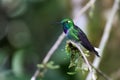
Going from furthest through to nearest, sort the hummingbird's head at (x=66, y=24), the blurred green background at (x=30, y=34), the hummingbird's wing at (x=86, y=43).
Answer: the blurred green background at (x=30, y=34), the hummingbird's head at (x=66, y=24), the hummingbird's wing at (x=86, y=43)

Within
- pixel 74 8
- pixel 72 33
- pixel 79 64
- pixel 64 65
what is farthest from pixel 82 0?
pixel 72 33

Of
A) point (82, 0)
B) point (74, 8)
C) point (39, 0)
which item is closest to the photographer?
point (82, 0)

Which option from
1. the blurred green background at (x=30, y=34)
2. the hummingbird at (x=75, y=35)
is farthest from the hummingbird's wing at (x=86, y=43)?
the blurred green background at (x=30, y=34)

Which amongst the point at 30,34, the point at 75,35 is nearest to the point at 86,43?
the point at 75,35

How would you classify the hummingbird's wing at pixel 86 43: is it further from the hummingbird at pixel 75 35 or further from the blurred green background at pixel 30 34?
the blurred green background at pixel 30 34

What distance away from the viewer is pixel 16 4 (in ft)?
19.3

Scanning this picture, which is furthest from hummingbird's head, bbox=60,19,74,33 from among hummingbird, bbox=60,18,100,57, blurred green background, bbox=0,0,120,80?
blurred green background, bbox=0,0,120,80

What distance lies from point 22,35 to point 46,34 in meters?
0.36

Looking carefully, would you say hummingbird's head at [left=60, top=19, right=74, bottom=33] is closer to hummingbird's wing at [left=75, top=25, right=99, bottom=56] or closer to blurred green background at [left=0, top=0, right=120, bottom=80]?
hummingbird's wing at [left=75, top=25, right=99, bottom=56]

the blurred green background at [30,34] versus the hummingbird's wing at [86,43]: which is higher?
the hummingbird's wing at [86,43]

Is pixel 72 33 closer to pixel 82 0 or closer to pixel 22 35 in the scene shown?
pixel 82 0

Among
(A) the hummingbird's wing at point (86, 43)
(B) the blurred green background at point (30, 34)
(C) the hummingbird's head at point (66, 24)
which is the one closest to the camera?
(A) the hummingbird's wing at point (86, 43)

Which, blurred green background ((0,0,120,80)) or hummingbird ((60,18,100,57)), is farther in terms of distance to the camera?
blurred green background ((0,0,120,80))

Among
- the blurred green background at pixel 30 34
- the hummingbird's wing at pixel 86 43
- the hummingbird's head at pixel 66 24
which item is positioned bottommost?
the blurred green background at pixel 30 34
